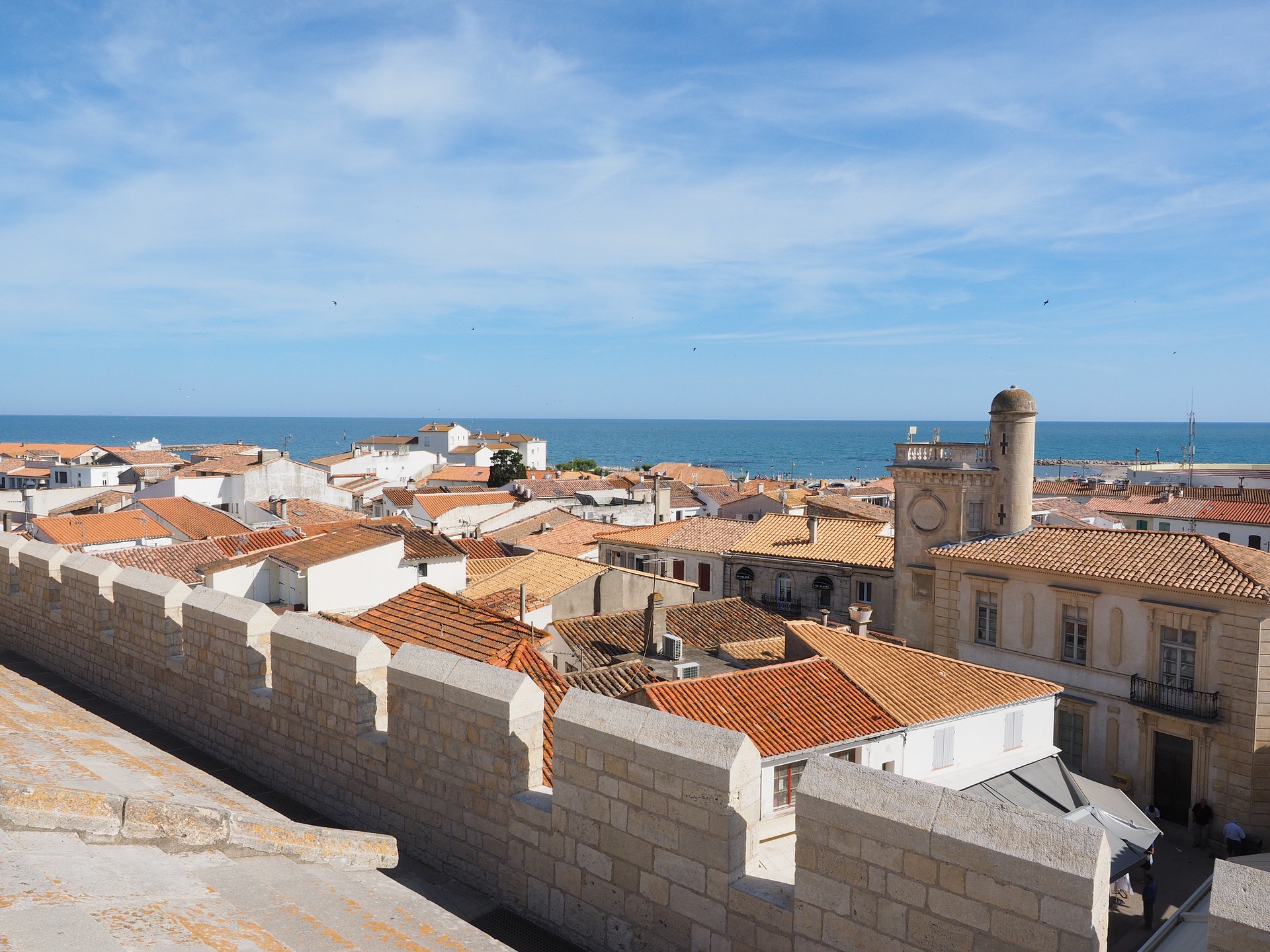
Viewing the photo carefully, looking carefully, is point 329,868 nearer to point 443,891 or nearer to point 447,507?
point 443,891

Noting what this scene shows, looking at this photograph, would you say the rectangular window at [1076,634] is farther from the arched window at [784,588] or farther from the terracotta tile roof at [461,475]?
the terracotta tile roof at [461,475]

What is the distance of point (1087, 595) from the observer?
26.2 m

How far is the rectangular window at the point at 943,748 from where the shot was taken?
61.6ft

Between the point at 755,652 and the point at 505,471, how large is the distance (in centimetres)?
6561

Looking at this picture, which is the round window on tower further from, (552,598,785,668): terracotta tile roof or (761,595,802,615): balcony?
(552,598,785,668): terracotta tile roof

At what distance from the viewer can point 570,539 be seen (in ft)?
152

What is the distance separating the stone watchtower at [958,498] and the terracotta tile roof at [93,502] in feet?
127

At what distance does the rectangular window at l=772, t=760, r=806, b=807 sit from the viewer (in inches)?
626

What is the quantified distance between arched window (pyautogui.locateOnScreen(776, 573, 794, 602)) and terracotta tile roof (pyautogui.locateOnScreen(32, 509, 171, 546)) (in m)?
25.0

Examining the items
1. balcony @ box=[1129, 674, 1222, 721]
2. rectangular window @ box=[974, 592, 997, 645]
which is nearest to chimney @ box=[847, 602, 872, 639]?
rectangular window @ box=[974, 592, 997, 645]

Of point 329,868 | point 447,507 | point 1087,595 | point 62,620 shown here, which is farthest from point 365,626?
point 447,507

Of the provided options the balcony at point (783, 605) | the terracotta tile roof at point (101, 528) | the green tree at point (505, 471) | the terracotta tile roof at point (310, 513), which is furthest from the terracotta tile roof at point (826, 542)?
the green tree at point (505, 471)

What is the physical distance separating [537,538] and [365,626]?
1230 inches

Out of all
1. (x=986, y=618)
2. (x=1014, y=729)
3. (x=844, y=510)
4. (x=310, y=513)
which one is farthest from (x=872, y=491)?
(x=1014, y=729)
